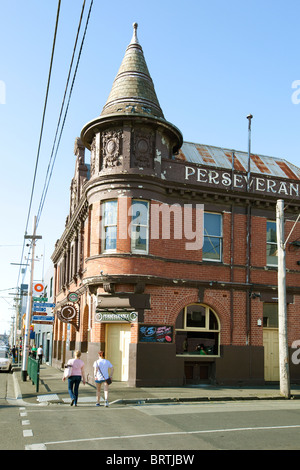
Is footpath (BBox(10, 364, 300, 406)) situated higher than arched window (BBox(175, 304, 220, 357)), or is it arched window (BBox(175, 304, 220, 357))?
arched window (BBox(175, 304, 220, 357))

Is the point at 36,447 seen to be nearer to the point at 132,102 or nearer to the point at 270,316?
the point at 132,102

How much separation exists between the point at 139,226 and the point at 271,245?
A: 6681 millimetres

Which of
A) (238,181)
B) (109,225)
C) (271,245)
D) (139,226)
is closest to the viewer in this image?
(139,226)

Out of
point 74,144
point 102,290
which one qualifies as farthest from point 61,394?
point 74,144

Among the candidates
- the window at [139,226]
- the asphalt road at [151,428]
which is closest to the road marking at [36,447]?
the asphalt road at [151,428]

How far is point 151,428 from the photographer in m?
10.8

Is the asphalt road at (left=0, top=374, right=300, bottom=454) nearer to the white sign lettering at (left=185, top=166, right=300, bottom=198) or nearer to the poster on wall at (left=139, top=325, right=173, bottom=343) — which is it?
the poster on wall at (left=139, top=325, right=173, bottom=343)

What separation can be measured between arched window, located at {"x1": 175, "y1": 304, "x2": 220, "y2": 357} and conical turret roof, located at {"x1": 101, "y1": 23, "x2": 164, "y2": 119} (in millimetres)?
8593

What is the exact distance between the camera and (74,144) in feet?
105

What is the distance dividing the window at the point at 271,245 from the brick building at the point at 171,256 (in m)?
0.07

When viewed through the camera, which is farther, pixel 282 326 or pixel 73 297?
pixel 73 297

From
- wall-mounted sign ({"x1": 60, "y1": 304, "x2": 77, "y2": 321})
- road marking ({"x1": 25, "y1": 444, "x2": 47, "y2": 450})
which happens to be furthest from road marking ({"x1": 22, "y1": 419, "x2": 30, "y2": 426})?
wall-mounted sign ({"x1": 60, "y1": 304, "x2": 77, "y2": 321})

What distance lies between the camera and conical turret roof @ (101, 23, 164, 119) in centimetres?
2158

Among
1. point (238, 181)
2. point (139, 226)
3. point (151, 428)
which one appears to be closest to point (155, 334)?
point (139, 226)
